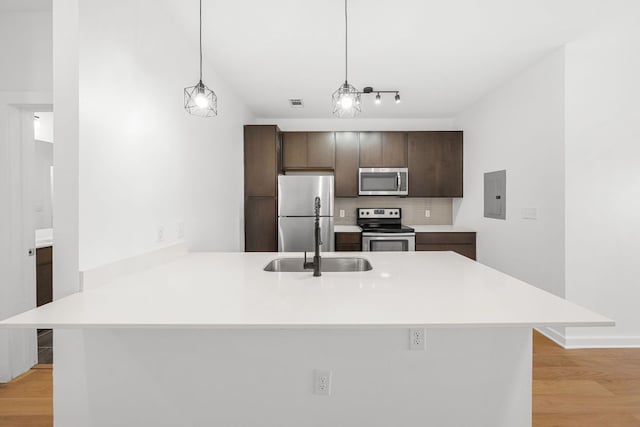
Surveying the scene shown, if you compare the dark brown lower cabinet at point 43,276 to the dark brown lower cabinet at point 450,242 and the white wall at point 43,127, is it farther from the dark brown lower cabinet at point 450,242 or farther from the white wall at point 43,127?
the dark brown lower cabinet at point 450,242

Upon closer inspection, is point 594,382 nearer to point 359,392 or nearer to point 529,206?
point 529,206

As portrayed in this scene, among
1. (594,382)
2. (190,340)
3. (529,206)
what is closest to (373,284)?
(190,340)

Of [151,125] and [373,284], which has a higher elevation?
[151,125]

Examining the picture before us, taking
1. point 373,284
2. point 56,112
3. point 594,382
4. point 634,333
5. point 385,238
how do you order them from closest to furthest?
Answer: point 56,112
point 373,284
point 594,382
point 634,333
point 385,238

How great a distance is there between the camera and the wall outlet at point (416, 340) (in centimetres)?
164

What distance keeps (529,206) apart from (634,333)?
132 centimetres

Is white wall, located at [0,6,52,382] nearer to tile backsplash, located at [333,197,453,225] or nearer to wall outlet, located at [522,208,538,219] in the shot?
tile backsplash, located at [333,197,453,225]

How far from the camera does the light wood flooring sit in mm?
2057

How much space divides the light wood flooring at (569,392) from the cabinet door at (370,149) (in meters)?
2.88

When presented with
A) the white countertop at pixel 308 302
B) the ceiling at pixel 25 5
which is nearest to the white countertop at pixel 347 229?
the white countertop at pixel 308 302

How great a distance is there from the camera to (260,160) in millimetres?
4480

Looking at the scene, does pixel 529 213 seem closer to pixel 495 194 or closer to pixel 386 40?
pixel 495 194

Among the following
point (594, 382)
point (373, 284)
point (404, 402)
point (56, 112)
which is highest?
point (56, 112)

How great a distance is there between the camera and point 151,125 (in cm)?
218
